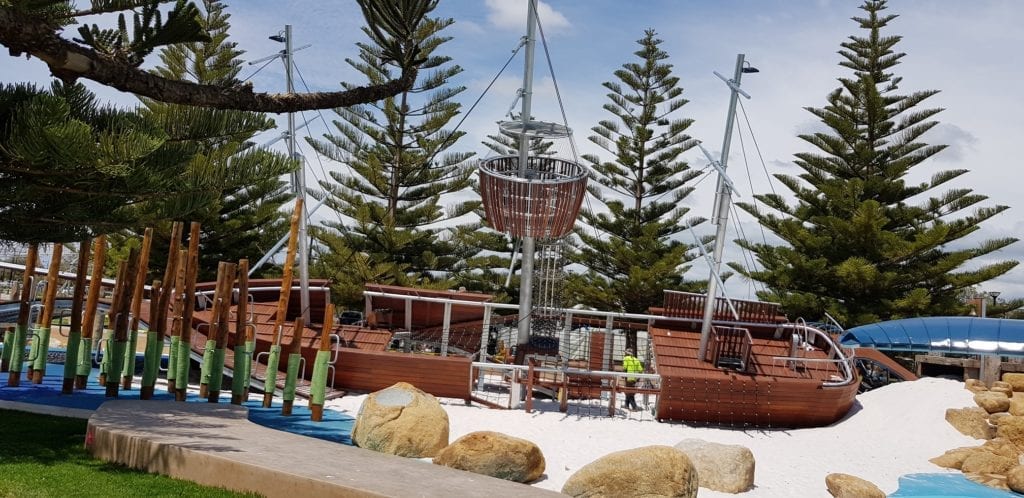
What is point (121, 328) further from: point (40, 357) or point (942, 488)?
point (942, 488)

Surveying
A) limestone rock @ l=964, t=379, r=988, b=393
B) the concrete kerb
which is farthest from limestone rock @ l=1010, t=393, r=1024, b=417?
the concrete kerb

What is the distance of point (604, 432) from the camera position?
8594 millimetres

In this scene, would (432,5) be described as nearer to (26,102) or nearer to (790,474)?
(26,102)

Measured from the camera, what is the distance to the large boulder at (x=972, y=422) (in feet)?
30.1

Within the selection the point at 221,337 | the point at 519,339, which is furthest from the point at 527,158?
the point at 221,337

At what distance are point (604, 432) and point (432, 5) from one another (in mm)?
5619

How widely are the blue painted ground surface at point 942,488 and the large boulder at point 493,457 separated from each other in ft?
9.93

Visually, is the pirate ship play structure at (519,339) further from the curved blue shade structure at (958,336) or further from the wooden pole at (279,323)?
the curved blue shade structure at (958,336)

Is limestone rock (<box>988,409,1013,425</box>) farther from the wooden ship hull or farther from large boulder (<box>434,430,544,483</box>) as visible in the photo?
large boulder (<box>434,430,544,483</box>)

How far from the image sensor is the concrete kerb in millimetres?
4645

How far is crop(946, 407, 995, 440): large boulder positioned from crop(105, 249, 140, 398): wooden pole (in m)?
8.60

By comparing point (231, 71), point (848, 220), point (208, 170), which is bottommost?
point (208, 170)

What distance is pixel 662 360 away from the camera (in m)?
10.1

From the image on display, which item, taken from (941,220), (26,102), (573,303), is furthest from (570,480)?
(941,220)
